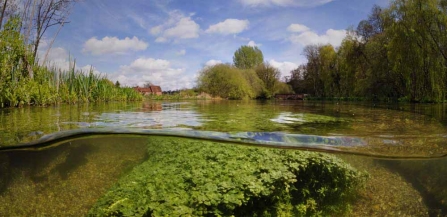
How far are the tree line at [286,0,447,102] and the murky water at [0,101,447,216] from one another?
15.4m

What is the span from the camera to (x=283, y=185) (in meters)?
4.07

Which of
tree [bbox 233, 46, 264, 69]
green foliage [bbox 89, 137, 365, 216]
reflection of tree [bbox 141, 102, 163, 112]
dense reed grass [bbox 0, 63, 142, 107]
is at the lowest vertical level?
green foliage [bbox 89, 137, 365, 216]

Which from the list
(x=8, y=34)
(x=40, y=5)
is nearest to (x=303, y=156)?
(x=8, y=34)

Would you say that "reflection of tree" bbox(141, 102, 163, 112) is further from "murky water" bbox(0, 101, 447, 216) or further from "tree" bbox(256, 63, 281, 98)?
"tree" bbox(256, 63, 281, 98)

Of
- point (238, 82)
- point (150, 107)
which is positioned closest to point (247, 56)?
point (238, 82)

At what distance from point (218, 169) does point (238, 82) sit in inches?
1486

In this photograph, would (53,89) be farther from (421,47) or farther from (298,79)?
(298,79)

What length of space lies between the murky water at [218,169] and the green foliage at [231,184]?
2 centimetres

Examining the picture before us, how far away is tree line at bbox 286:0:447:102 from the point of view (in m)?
17.4

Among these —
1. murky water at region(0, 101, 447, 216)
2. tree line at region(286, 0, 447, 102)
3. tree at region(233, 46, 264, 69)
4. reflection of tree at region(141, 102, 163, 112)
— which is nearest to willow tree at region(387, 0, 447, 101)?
tree line at region(286, 0, 447, 102)

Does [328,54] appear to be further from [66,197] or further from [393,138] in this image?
[66,197]

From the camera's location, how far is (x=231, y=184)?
3.79 m

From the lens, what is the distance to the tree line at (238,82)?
4047 cm

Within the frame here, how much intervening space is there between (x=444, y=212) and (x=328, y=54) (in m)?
43.3
